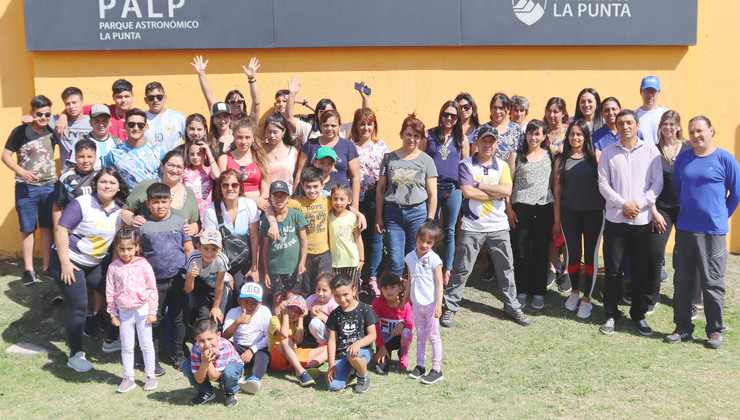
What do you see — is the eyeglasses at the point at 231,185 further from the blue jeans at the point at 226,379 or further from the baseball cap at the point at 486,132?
the baseball cap at the point at 486,132

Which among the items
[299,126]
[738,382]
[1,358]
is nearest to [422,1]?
[299,126]

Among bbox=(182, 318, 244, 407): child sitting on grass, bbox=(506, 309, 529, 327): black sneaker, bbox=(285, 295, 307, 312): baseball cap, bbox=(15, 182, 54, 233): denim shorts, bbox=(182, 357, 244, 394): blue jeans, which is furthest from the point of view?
bbox=(15, 182, 54, 233): denim shorts

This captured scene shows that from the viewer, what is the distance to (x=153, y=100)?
279 inches

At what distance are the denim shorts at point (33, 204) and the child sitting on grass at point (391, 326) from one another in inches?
148

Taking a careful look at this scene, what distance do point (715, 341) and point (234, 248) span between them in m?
4.34

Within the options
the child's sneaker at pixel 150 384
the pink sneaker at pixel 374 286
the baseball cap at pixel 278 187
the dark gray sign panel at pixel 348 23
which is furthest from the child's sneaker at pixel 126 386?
the dark gray sign panel at pixel 348 23

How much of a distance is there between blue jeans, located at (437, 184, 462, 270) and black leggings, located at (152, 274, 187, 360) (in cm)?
257

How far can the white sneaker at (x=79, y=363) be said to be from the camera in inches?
236

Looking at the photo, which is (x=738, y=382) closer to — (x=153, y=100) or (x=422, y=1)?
(x=422, y=1)

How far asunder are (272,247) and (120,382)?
1.68 metres

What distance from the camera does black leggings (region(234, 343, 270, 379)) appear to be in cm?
567

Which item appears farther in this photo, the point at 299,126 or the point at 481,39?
the point at 481,39

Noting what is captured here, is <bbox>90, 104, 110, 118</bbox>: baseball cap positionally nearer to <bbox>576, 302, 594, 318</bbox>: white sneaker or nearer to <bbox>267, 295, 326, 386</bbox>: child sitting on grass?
<bbox>267, 295, 326, 386</bbox>: child sitting on grass

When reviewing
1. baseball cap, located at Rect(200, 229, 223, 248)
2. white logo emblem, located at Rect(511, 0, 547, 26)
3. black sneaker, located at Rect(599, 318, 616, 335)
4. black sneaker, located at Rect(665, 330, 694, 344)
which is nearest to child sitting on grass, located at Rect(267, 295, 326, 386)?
baseball cap, located at Rect(200, 229, 223, 248)
